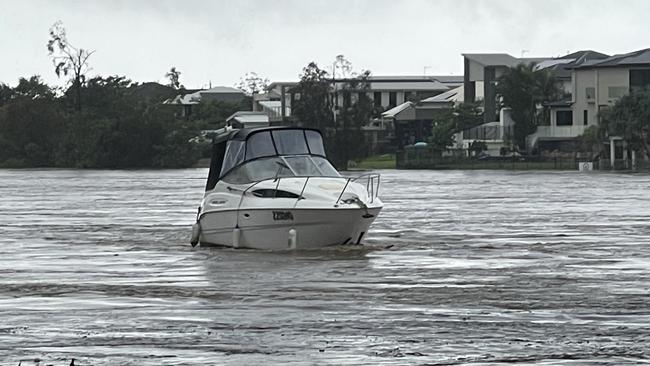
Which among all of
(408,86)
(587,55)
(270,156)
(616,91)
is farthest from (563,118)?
(270,156)

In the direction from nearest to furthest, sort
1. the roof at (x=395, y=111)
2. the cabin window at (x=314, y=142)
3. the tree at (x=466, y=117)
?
the cabin window at (x=314, y=142) < the tree at (x=466, y=117) < the roof at (x=395, y=111)

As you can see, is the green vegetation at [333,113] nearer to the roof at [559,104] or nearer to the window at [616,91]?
the roof at [559,104]

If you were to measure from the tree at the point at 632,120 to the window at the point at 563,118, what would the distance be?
1457 cm

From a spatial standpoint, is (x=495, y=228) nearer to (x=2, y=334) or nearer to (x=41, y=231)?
(x=41, y=231)

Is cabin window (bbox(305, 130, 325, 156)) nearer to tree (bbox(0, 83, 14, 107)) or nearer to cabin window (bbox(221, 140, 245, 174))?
cabin window (bbox(221, 140, 245, 174))

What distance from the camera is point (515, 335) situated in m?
16.7

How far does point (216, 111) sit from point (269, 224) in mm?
145166

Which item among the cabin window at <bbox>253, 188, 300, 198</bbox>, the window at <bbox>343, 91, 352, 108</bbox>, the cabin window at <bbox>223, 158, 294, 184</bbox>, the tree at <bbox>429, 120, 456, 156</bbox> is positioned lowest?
the tree at <bbox>429, 120, 456, 156</bbox>

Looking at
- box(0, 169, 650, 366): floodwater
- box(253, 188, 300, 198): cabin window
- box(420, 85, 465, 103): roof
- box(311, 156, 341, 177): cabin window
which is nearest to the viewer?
box(0, 169, 650, 366): floodwater

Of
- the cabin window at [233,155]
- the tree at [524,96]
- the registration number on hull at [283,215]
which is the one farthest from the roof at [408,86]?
the registration number on hull at [283,215]

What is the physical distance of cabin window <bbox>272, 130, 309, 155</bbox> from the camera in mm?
30812

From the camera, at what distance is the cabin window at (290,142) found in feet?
101

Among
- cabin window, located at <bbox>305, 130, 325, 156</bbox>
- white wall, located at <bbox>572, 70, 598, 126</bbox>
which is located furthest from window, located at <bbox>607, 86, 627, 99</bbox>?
cabin window, located at <bbox>305, 130, 325, 156</bbox>

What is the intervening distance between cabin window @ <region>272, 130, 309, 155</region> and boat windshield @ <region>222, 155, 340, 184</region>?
0.29 meters
